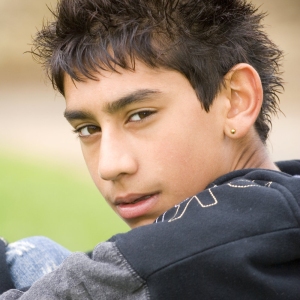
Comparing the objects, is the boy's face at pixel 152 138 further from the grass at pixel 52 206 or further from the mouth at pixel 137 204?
the grass at pixel 52 206

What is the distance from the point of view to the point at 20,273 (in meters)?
1.70

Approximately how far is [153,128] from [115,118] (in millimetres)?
94

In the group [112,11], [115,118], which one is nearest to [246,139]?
[115,118]

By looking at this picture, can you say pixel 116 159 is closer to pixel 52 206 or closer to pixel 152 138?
pixel 152 138

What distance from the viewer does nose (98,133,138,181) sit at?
5.00ft

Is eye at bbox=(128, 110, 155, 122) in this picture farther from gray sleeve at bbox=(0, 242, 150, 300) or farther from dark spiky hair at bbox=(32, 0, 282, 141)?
gray sleeve at bbox=(0, 242, 150, 300)

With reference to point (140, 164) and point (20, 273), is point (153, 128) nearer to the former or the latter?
point (140, 164)

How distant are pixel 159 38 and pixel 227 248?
63cm

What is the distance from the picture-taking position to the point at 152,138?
1.59 meters

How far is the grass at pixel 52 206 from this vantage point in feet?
14.1

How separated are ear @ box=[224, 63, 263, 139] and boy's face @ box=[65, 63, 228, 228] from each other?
6 centimetres

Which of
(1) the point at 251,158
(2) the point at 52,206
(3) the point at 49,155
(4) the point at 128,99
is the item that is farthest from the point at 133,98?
(3) the point at 49,155

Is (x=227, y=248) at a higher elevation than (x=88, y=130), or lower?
lower

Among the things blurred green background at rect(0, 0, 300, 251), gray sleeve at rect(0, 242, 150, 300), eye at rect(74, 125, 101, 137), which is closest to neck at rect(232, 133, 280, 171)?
eye at rect(74, 125, 101, 137)
